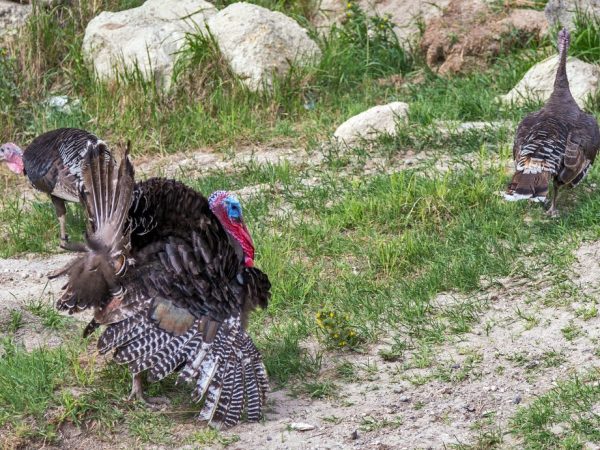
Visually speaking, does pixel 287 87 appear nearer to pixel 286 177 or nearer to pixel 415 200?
pixel 286 177

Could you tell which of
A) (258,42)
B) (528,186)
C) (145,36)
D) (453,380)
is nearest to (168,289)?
(453,380)

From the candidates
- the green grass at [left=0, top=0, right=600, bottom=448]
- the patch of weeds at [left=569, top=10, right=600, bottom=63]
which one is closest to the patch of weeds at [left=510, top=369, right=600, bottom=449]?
the green grass at [left=0, top=0, right=600, bottom=448]

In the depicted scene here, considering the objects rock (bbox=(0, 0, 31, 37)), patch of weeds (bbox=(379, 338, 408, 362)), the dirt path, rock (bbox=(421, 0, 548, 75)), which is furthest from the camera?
rock (bbox=(0, 0, 31, 37))

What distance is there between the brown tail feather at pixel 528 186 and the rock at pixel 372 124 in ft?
6.99

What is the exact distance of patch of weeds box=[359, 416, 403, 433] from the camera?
5.39 metres

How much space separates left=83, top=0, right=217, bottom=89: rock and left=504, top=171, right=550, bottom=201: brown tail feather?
169 inches

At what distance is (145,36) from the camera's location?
411 inches

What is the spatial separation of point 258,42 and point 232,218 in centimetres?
468

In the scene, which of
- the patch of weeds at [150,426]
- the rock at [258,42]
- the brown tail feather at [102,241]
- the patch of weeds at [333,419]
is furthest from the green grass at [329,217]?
the brown tail feather at [102,241]

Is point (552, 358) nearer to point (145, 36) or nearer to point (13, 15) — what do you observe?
point (145, 36)

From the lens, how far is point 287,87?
1023 cm

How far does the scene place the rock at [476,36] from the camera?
10453mm

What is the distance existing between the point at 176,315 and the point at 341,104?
16.4ft

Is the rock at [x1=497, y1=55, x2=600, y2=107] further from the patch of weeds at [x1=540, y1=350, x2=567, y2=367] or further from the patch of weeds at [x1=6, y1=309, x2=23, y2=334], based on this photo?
the patch of weeds at [x1=6, y1=309, x2=23, y2=334]
